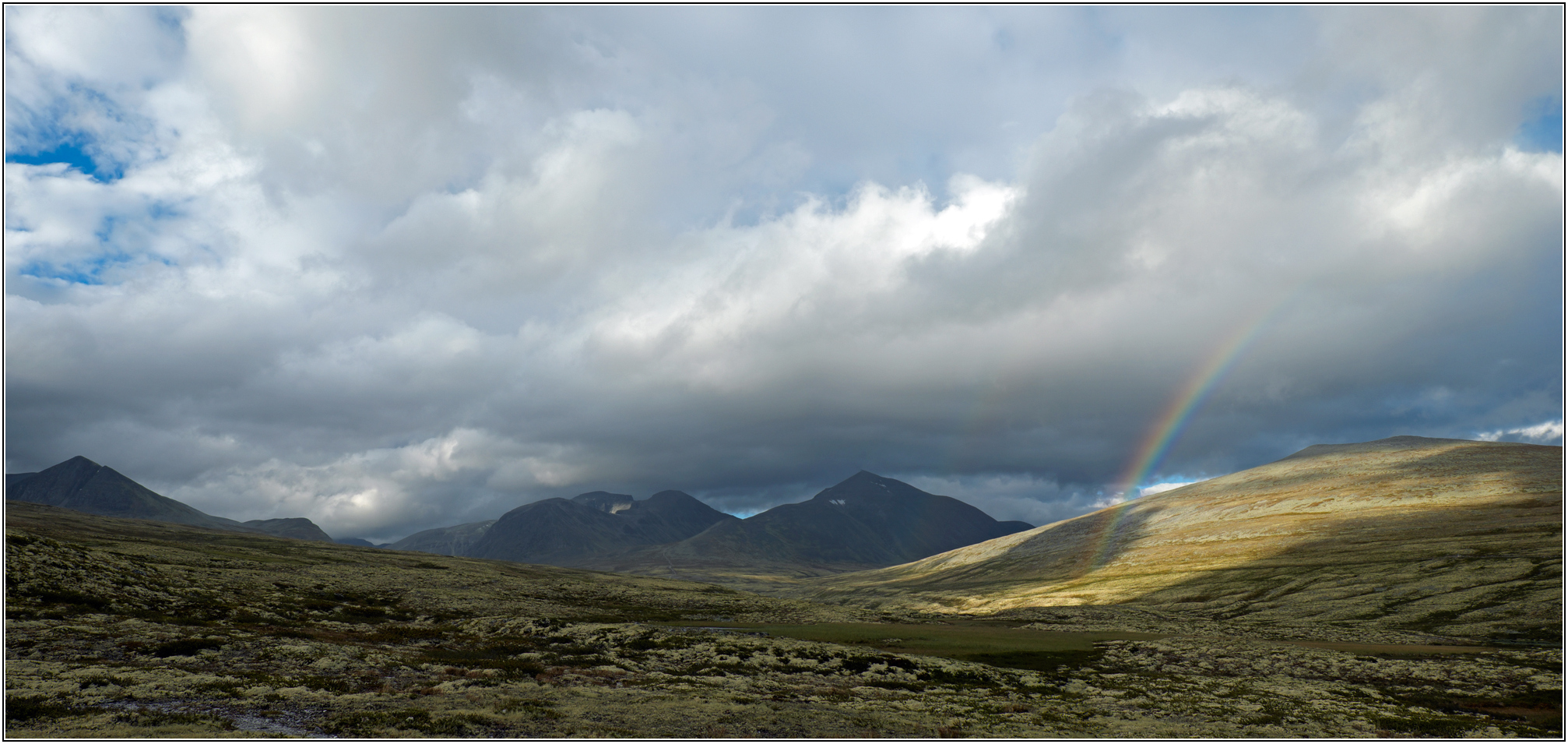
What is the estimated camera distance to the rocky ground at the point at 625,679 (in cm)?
3125

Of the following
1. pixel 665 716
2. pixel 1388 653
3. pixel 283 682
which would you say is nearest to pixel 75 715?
pixel 283 682

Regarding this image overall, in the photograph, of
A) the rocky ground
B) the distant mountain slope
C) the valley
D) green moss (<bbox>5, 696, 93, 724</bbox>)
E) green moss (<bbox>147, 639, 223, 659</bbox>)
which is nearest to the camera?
green moss (<bbox>5, 696, 93, 724</bbox>)

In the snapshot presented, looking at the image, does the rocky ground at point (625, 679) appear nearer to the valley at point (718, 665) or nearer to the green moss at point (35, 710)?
the green moss at point (35, 710)

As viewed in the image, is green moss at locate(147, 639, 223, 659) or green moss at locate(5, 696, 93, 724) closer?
green moss at locate(5, 696, 93, 724)

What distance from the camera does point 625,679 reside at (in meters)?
44.2

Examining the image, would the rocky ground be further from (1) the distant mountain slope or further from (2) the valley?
(1) the distant mountain slope

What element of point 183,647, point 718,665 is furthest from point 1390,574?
point 183,647

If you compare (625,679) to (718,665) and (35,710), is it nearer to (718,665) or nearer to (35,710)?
(718,665)

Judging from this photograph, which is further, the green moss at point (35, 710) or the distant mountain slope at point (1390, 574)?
the distant mountain slope at point (1390, 574)

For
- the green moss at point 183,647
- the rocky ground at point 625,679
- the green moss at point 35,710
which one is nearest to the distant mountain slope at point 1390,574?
the rocky ground at point 625,679

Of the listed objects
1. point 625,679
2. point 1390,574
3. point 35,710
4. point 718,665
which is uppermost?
point 35,710

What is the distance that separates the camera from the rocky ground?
103 ft

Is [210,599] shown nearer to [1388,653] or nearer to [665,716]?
[665,716]

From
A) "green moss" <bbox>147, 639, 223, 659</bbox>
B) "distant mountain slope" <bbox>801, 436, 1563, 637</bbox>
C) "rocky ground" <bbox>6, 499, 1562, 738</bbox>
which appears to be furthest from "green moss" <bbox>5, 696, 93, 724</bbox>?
"distant mountain slope" <bbox>801, 436, 1563, 637</bbox>
